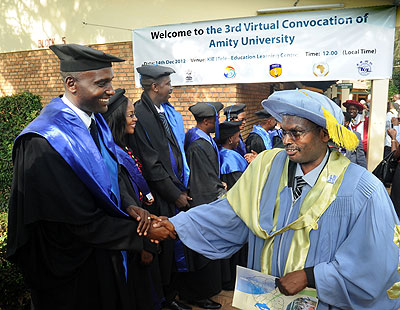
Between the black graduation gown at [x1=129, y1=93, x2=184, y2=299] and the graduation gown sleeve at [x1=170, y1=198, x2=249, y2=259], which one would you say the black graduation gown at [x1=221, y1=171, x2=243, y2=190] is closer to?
the black graduation gown at [x1=129, y1=93, x2=184, y2=299]

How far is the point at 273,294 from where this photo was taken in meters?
1.87

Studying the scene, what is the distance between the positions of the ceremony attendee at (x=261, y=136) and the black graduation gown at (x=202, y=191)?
1.73m

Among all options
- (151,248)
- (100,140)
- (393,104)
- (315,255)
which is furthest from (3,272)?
(393,104)

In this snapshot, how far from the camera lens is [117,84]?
7988mm

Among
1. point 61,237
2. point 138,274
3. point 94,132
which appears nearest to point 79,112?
point 94,132

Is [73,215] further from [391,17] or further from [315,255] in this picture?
[391,17]

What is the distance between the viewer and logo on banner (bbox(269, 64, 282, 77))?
647 centimetres

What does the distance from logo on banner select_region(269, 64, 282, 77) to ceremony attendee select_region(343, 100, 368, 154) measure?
6.27 feet

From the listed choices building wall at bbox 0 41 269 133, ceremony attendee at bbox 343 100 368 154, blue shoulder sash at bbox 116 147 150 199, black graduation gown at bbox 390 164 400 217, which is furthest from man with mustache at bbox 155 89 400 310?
ceremony attendee at bbox 343 100 368 154

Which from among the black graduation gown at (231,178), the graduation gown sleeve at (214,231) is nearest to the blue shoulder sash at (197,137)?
the black graduation gown at (231,178)

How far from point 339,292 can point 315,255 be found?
201 millimetres

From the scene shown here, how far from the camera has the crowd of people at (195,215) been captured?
1.71 metres

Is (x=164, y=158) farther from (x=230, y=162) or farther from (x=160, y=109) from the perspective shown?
(x=230, y=162)

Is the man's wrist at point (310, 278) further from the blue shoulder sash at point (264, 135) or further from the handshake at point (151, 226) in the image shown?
the blue shoulder sash at point (264, 135)
